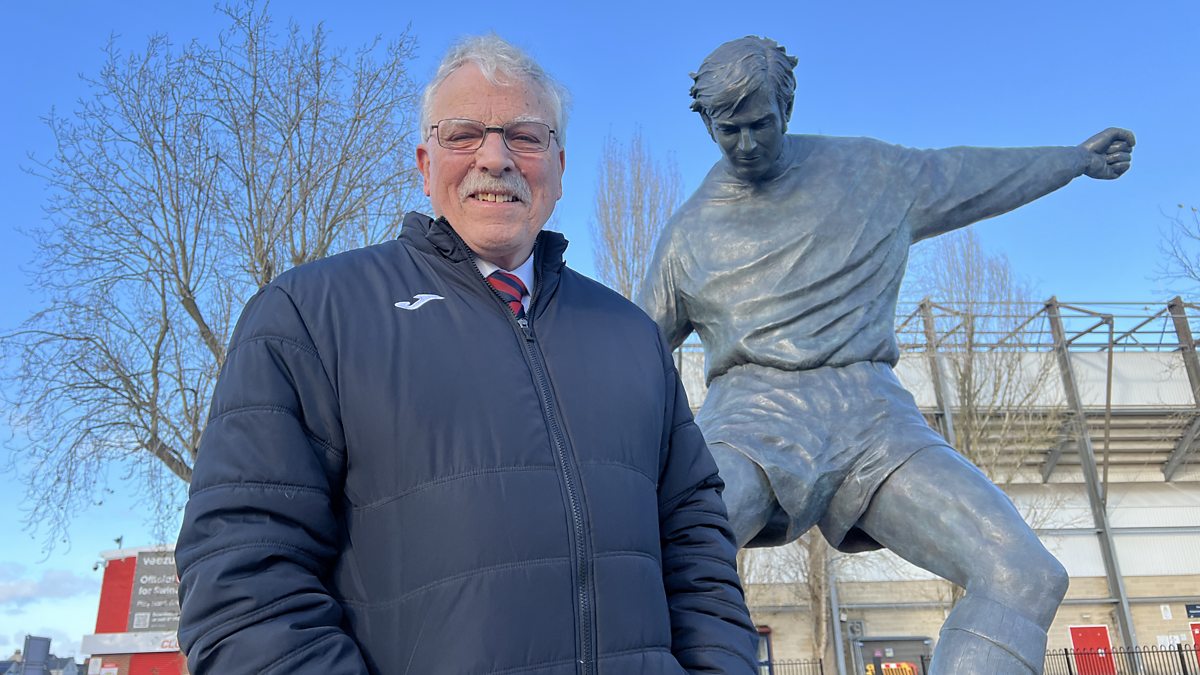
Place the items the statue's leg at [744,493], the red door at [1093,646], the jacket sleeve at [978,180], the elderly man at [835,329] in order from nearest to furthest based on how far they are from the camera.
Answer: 1. the elderly man at [835,329]
2. the statue's leg at [744,493]
3. the jacket sleeve at [978,180]
4. the red door at [1093,646]

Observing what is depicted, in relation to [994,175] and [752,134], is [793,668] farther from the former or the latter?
[752,134]

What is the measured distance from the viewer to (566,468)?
1438 mm

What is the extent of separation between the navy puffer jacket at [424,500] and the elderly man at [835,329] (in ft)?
4.46

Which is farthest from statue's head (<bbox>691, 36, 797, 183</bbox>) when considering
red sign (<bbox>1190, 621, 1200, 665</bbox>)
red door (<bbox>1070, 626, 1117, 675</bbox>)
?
red sign (<bbox>1190, 621, 1200, 665</bbox>)

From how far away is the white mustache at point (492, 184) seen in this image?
5.37 ft

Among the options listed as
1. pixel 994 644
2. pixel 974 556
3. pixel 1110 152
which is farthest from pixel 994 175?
pixel 994 644

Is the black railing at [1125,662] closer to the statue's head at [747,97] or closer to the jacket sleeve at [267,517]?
the statue's head at [747,97]

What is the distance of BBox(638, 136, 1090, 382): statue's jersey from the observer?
3.20 metres

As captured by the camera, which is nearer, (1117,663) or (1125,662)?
(1125,662)

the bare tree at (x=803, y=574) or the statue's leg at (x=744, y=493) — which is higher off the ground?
the bare tree at (x=803, y=574)

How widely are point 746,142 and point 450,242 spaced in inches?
68.7

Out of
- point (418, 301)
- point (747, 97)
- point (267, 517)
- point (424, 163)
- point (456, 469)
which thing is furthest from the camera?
point (747, 97)

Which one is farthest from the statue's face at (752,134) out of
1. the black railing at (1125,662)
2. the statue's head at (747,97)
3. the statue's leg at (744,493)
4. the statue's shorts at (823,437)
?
the black railing at (1125,662)

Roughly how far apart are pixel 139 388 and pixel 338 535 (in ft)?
43.0
